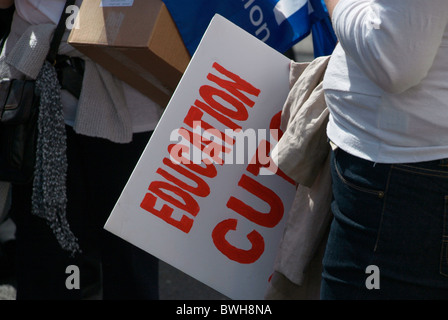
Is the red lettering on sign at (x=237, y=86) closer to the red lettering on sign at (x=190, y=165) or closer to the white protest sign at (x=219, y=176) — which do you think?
the white protest sign at (x=219, y=176)

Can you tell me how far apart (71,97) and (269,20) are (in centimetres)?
68

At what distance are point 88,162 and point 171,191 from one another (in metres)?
0.50

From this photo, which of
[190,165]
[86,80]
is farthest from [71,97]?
[190,165]

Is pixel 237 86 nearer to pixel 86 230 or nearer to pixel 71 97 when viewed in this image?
pixel 71 97

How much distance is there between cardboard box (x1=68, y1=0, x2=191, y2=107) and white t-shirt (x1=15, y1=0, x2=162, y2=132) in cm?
13

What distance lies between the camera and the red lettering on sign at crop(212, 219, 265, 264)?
1.66 meters

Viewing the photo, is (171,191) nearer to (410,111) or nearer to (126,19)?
(126,19)

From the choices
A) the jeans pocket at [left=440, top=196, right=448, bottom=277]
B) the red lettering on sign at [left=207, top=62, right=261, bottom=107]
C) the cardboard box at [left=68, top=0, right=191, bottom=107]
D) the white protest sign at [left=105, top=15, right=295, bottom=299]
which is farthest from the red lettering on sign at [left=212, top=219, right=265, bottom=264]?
the jeans pocket at [left=440, top=196, right=448, bottom=277]

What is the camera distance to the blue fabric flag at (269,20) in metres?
1.74

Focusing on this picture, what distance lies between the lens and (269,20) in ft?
6.05

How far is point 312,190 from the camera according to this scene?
1.52 metres

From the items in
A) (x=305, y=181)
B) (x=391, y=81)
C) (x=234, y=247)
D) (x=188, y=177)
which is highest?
(x=391, y=81)

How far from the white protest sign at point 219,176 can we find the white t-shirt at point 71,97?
1.20 ft

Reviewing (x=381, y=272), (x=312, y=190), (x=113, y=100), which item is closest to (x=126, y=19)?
(x=113, y=100)
